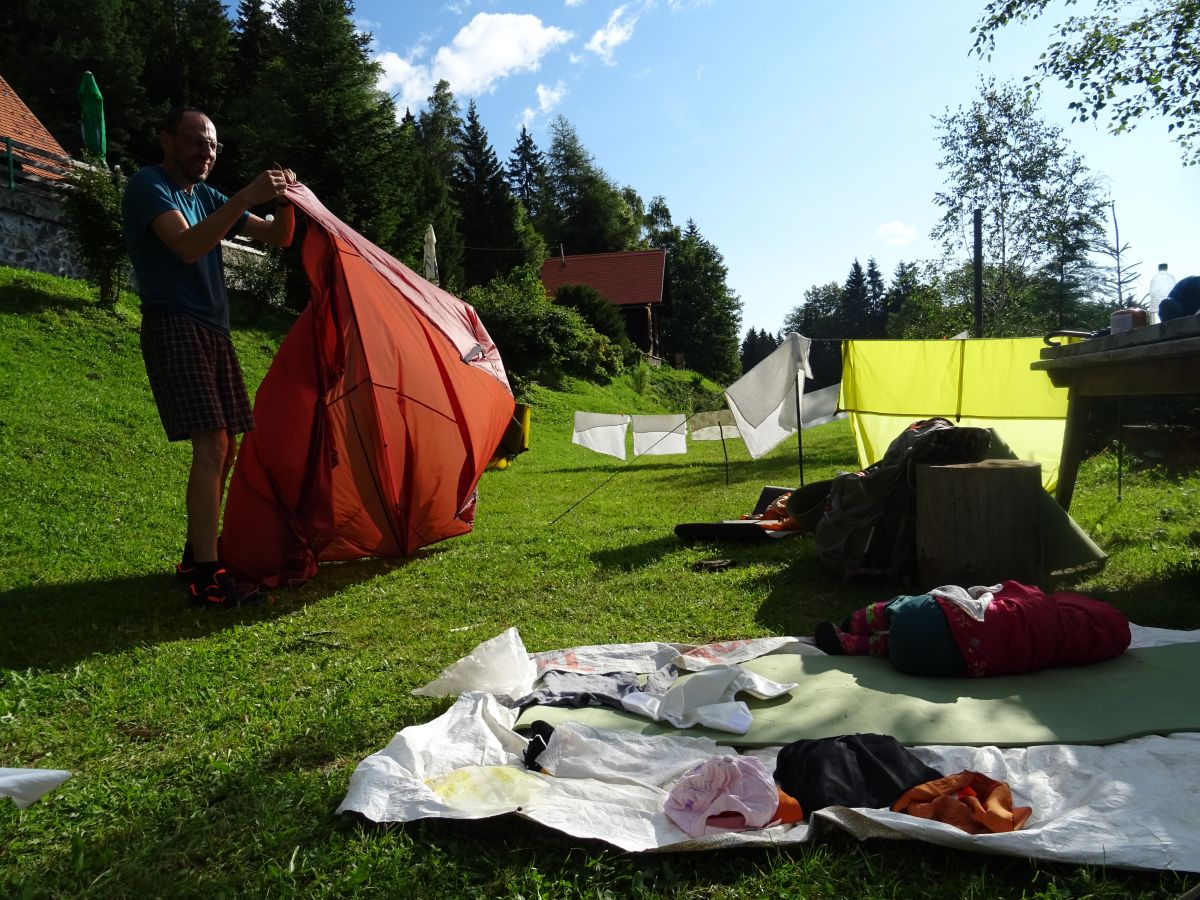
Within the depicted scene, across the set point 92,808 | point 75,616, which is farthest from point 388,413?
point 92,808

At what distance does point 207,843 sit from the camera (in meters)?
1.95

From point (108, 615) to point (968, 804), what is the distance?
386 centimetres

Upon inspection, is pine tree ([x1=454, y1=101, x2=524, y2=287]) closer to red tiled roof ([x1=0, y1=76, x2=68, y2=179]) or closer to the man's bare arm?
red tiled roof ([x1=0, y1=76, x2=68, y2=179])

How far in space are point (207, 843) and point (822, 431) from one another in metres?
21.7

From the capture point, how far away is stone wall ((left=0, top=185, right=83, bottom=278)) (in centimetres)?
1151

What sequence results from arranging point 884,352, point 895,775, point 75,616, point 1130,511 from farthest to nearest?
point 884,352 < point 1130,511 < point 75,616 < point 895,775

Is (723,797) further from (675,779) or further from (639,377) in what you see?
(639,377)

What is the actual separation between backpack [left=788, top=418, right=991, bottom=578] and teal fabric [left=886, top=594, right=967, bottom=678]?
4.79ft

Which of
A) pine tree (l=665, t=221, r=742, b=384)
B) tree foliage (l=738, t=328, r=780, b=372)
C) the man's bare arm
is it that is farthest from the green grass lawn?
tree foliage (l=738, t=328, r=780, b=372)

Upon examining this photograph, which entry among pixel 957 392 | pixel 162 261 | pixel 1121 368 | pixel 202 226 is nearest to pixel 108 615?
pixel 162 261

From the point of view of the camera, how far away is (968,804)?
191 cm

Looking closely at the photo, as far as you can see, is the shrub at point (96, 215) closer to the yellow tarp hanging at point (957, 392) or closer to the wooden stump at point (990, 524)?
the yellow tarp hanging at point (957, 392)

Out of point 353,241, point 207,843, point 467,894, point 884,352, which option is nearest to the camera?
point 467,894

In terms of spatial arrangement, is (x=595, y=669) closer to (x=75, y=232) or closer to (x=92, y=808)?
→ (x=92, y=808)
